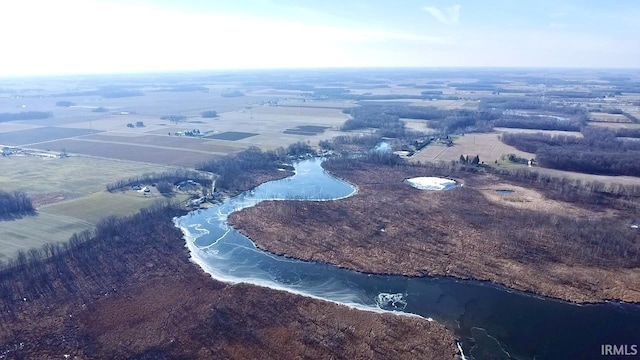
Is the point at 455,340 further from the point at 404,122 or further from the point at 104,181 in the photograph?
the point at 404,122

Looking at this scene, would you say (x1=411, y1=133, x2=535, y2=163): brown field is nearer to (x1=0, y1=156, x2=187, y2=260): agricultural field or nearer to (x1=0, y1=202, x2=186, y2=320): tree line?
(x1=0, y1=156, x2=187, y2=260): agricultural field

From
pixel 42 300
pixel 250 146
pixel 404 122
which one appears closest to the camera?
pixel 42 300

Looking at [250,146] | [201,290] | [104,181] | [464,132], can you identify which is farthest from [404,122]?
[201,290]

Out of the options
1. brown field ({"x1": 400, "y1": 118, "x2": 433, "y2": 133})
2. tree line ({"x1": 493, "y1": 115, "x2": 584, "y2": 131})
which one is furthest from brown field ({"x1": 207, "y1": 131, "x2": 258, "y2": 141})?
tree line ({"x1": 493, "y1": 115, "x2": 584, "y2": 131})

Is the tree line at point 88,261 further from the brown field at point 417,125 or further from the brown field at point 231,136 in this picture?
the brown field at point 417,125

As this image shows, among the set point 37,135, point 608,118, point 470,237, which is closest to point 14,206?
point 470,237

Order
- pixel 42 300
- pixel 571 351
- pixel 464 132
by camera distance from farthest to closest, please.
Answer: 1. pixel 464 132
2. pixel 42 300
3. pixel 571 351
